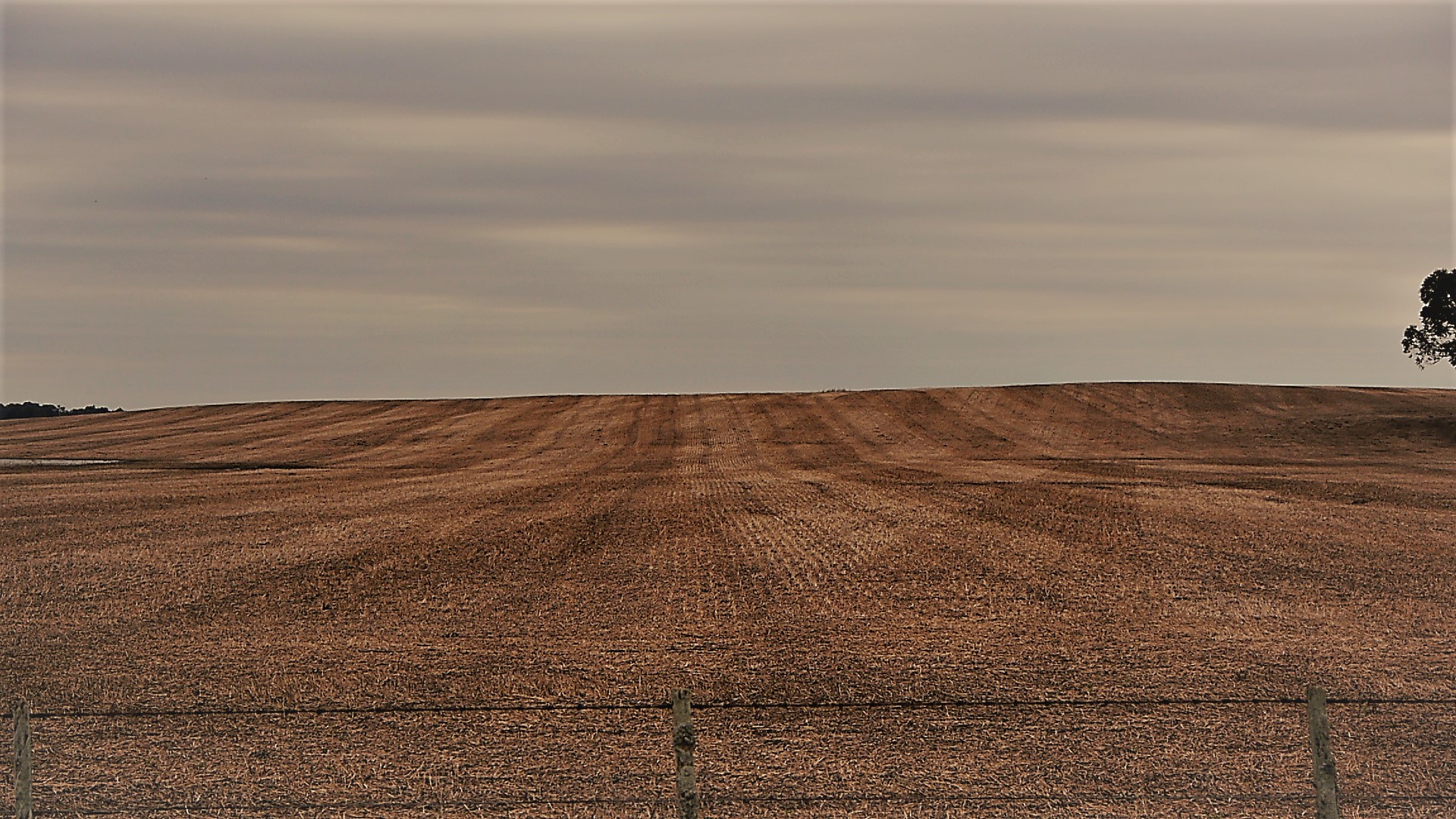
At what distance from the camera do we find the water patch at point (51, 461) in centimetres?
5516

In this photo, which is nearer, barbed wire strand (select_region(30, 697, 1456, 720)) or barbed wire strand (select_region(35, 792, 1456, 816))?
barbed wire strand (select_region(35, 792, 1456, 816))

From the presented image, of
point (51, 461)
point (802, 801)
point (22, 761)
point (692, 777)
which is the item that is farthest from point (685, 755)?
point (51, 461)

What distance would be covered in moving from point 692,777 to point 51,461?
53.9 m

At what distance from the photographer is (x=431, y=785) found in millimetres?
14148

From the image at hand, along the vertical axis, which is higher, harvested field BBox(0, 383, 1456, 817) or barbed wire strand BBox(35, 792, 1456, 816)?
harvested field BBox(0, 383, 1456, 817)

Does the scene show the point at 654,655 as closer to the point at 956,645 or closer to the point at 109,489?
the point at 956,645

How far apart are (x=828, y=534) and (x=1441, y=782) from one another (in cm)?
1847

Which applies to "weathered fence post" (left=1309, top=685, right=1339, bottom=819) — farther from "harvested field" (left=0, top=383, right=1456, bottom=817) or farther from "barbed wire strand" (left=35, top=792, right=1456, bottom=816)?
"barbed wire strand" (left=35, top=792, right=1456, bottom=816)

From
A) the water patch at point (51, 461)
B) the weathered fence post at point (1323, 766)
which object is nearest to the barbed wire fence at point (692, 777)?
the weathered fence post at point (1323, 766)

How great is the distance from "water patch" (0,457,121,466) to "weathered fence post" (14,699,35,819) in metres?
47.6

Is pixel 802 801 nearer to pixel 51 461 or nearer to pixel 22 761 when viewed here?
pixel 22 761

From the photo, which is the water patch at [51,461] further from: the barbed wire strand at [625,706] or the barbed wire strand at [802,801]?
the barbed wire strand at [802,801]

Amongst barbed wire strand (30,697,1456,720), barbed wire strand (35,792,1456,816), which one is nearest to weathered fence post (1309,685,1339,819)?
barbed wire strand (35,792,1456,816)

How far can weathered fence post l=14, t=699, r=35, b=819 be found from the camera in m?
11.0
